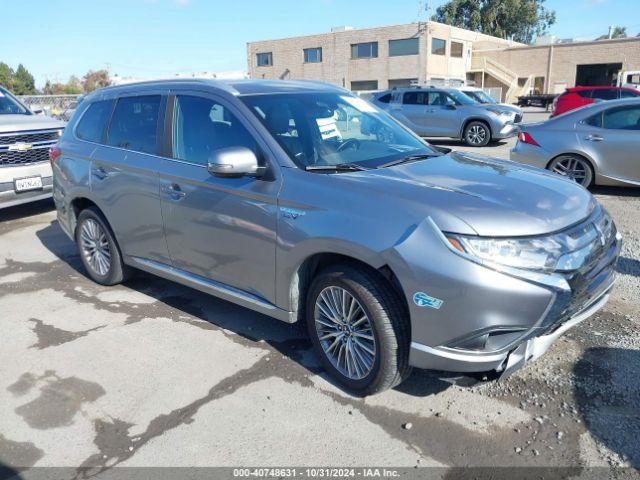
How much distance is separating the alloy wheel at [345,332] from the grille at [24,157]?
6.38 metres

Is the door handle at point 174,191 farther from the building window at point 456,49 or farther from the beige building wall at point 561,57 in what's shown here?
the beige building wall at point 561,57

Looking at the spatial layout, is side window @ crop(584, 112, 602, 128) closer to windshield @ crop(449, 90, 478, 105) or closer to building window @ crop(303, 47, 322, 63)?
windshield @ crop(449, 90, 478, 105)

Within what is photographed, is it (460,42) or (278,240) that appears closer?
(278,240)

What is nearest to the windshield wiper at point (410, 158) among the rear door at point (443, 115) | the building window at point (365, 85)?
the rear door at point (443, 115)

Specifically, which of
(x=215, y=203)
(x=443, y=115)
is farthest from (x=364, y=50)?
(x=215, y=203)

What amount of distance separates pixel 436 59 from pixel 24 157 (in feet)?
142

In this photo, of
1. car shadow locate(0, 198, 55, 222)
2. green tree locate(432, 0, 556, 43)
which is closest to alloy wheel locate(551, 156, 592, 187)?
car shadow locate(0, 198, 55, 222)

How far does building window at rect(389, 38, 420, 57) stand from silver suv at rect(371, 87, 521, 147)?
99.6 ft

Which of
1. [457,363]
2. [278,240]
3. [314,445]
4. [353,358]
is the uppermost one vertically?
[278,240]

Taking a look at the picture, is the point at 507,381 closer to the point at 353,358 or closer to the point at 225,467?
the point at 353,358

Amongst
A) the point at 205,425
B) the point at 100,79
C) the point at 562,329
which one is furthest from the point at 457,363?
the point at 100,79

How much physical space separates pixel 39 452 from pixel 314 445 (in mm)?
1506

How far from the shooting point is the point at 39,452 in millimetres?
2949

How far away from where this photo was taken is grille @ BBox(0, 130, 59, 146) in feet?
25.2
